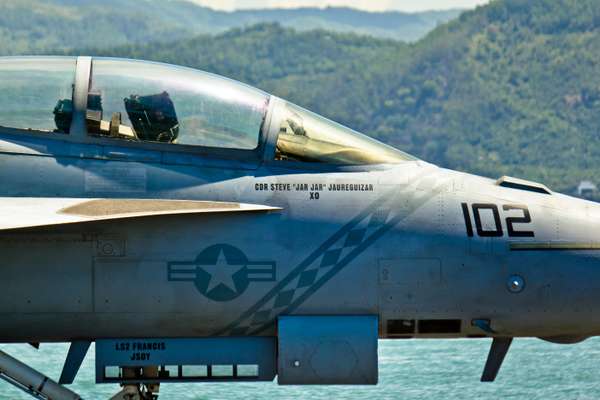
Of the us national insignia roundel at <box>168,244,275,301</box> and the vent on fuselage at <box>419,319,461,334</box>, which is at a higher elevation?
the us national insignia roundel at <box>168,244,275,301</box>

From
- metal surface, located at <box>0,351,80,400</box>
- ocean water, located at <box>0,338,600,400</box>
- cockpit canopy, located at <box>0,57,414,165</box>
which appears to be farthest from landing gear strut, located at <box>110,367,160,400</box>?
ocean water, located at <box>0,338,600,400</box>

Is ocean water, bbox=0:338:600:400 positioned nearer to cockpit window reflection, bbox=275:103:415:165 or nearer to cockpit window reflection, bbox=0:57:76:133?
cockpit window reflection, bbox=275:103:415:165

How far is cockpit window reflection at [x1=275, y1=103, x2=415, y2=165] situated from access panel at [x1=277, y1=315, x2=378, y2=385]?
136 centimetres

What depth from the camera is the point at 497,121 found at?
199m

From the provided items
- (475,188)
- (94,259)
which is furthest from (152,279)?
(475,188)

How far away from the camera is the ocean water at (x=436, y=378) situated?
707 inches

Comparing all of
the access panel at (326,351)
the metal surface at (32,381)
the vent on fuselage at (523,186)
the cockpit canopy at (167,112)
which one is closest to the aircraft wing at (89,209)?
the cockpit canopy at (167,112)

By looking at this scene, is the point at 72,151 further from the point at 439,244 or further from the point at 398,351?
the point at 398,351

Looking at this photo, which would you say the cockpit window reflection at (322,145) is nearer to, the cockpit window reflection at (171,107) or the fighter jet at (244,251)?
the fighter jet at (244,251)

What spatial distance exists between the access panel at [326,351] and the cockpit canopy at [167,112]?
137 cm

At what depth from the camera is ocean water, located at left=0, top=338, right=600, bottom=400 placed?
17953 mm

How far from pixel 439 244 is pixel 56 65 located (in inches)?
140

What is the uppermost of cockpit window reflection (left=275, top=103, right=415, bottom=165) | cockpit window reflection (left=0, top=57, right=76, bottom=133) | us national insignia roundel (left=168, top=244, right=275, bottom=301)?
cockpit window reflection (left=0, top=57, right=76, bottom=133)

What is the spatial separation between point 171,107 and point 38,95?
1.10 m
